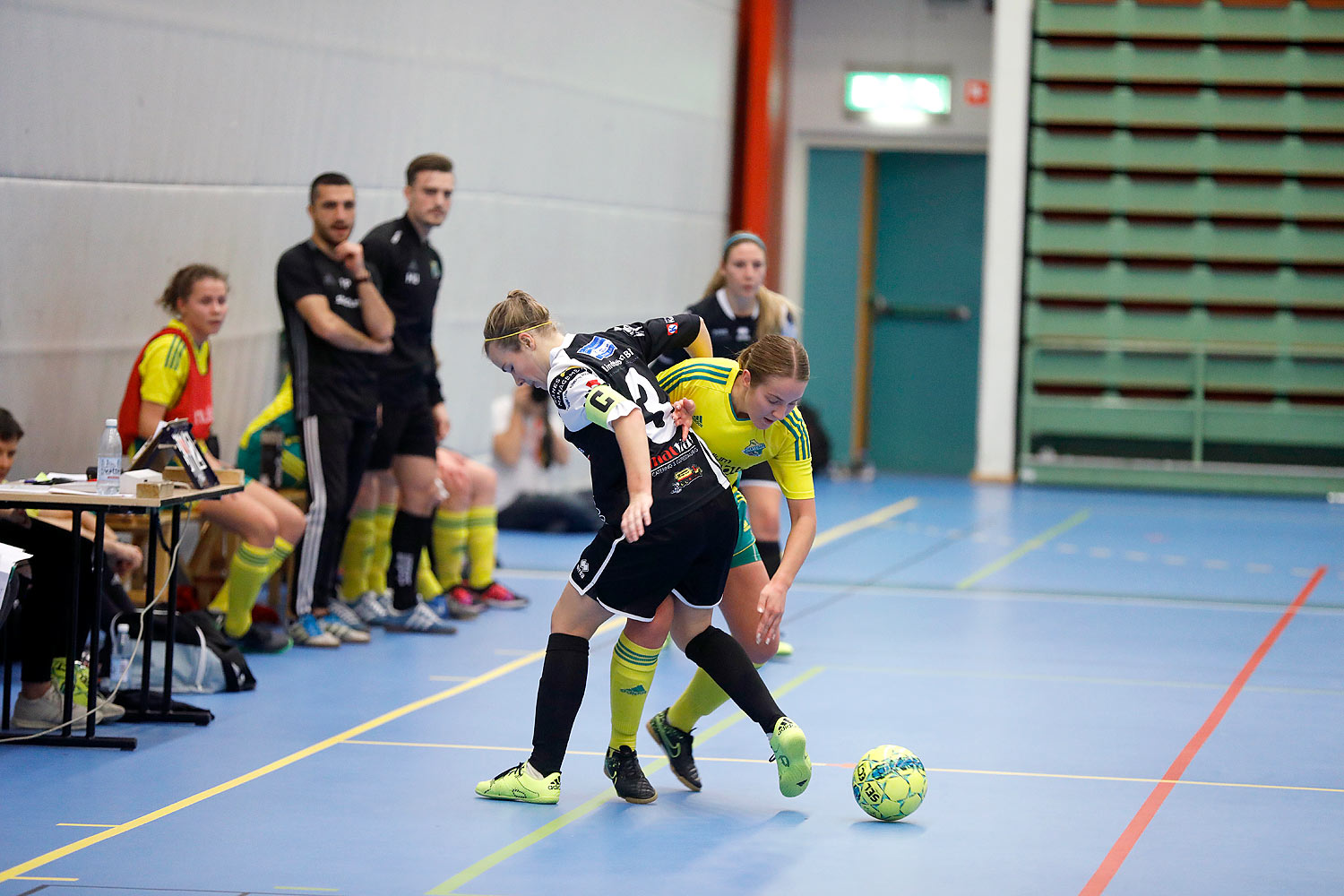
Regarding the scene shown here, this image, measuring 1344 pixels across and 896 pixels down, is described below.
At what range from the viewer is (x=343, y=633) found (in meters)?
7.59

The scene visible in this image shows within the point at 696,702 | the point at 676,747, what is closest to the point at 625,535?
the point at 696,702

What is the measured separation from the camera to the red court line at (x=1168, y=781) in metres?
4.28

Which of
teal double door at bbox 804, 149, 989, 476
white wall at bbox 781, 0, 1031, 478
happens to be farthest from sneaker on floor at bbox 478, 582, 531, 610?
teal double door at bbox 804, 149, 989, 476

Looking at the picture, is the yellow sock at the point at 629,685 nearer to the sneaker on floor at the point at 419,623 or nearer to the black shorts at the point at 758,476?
the black shorts at the point at 758,476

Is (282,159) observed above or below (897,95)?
below

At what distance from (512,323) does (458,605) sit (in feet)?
12.8

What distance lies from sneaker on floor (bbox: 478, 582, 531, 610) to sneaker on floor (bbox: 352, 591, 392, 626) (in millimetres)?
623

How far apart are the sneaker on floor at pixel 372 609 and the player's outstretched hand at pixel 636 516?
3.81m

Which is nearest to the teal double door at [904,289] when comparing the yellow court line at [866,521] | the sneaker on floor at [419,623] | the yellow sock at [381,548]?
the yellow court line at [866,521]

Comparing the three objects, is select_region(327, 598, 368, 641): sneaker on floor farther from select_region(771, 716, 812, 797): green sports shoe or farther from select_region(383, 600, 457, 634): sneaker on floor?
select_region(771, 716, 812, 797): green sports shoe

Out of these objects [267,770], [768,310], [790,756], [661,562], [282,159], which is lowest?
[267,770]

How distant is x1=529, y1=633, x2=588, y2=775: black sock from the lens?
4.79 metres

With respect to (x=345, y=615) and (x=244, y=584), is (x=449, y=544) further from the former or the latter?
(x=244, y=584)

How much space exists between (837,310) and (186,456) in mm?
11904
